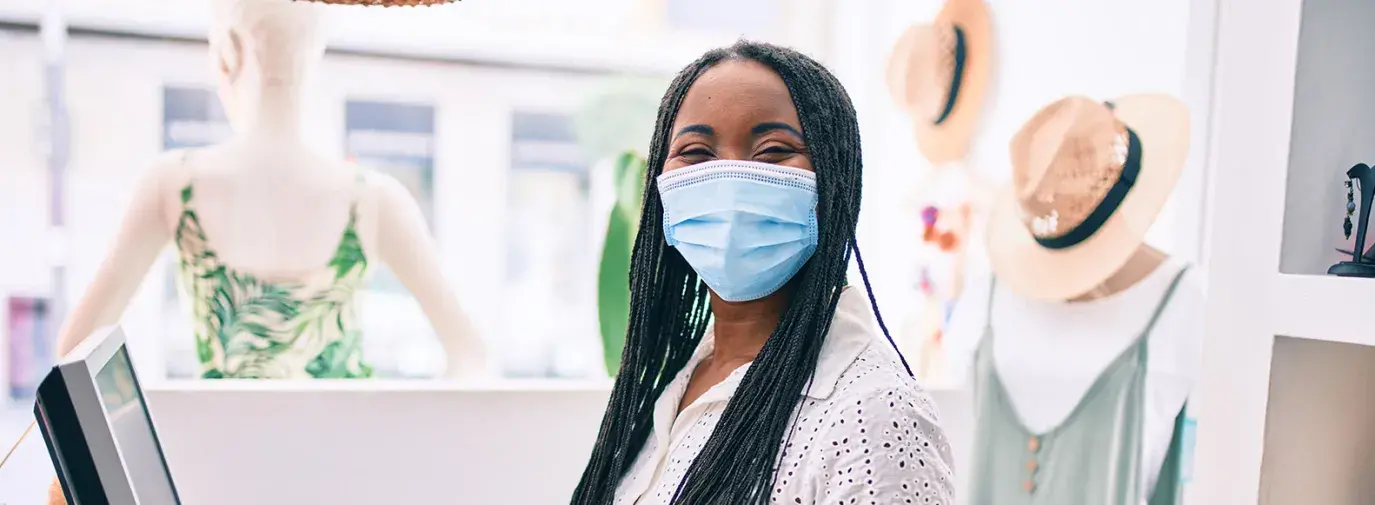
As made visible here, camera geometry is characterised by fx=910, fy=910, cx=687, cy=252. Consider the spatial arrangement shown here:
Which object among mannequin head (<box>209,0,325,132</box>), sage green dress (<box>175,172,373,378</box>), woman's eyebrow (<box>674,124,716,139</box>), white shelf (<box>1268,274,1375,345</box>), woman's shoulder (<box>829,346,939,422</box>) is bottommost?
sage green dress (<box>175,172,373,378</box>)

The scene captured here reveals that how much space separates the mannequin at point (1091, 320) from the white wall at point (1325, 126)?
403mm

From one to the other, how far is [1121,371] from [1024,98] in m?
0.77

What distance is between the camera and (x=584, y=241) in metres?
3.10

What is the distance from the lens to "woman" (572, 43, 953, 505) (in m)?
0.82

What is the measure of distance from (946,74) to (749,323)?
1.38m

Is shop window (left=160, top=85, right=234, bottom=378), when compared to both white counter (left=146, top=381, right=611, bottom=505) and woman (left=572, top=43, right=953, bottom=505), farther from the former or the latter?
woman (left=572, top=43, right=953, bottom=505)

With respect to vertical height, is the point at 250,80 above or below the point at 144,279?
above

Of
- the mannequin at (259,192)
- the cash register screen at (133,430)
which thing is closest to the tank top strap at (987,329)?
the mannequin at (259,192)

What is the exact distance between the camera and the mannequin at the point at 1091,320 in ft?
4.49

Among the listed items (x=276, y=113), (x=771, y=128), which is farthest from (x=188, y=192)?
(x=771, y=128)

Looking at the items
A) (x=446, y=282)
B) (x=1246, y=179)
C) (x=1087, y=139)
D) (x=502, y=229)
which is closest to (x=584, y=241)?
(x=502, y=229)

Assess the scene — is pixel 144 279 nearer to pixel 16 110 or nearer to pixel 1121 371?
pixel 16 110

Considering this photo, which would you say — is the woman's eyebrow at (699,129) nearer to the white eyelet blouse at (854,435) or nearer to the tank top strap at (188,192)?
the white eyelet blouse at (854,435)

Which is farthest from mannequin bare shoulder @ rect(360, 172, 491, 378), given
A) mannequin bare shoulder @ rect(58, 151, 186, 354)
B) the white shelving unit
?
the white shelving unit
